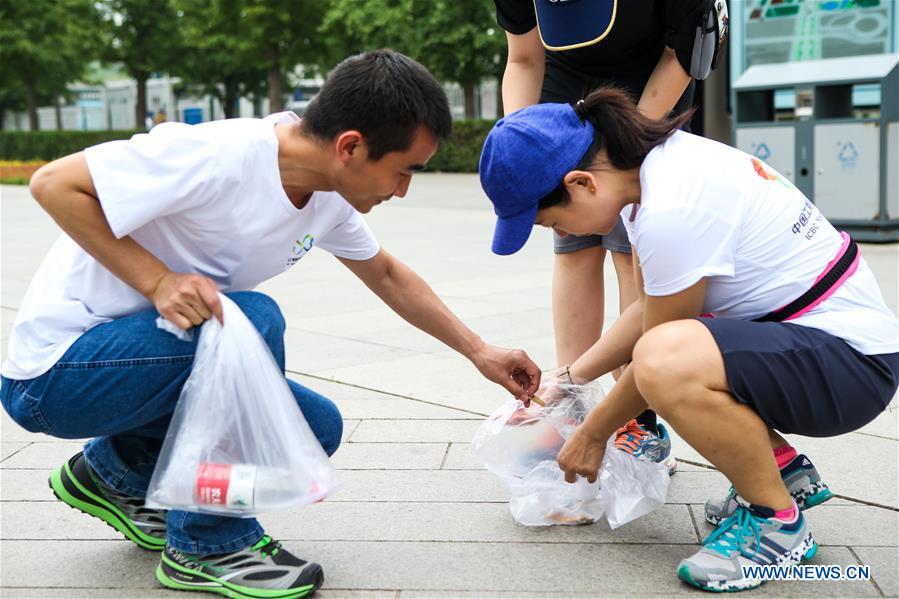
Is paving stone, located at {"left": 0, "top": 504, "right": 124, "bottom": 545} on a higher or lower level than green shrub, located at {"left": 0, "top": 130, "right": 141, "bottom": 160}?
higher

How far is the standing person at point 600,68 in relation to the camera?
281 centimetres

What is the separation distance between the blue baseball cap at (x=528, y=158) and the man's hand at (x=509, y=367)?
45cm

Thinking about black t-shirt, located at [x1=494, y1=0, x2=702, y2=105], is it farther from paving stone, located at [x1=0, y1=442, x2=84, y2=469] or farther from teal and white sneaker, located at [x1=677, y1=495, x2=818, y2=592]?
paving stone, located at [x1=0, y1=442, x2=84, y2=469]

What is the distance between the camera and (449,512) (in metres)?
2.72

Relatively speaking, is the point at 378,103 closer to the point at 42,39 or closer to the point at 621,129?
the point at 621,129

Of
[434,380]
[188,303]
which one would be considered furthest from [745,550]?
[434,380]

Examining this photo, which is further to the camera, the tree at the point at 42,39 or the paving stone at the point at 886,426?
the tree at the point at 42,39

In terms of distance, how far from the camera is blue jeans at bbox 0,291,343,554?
214cm

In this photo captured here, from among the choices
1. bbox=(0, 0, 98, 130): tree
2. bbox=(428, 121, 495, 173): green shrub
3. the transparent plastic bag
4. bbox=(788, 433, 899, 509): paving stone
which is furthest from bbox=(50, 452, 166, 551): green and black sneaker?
bbox=(0, 0, 98, 130): tree

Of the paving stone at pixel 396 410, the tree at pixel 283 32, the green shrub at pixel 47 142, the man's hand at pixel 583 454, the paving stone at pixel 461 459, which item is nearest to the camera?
the man's hand at pixel 583 454

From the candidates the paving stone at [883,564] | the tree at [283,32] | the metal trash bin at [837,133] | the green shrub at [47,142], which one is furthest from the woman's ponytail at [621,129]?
the green shrub at [47,142]

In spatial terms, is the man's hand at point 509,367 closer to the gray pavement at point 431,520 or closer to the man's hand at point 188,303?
the gray pavement at point 431,520

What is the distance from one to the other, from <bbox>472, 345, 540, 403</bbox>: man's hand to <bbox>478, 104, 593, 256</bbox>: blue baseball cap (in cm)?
45

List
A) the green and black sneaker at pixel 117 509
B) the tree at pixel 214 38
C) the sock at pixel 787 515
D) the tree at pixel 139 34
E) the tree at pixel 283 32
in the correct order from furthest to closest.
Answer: the tree at pixel 139 34 → the tree at pixel 214 38 → the tree at pixel 283 32 → the green and black sneaker at pixel 117 509 → the sock at pixel 787 515
